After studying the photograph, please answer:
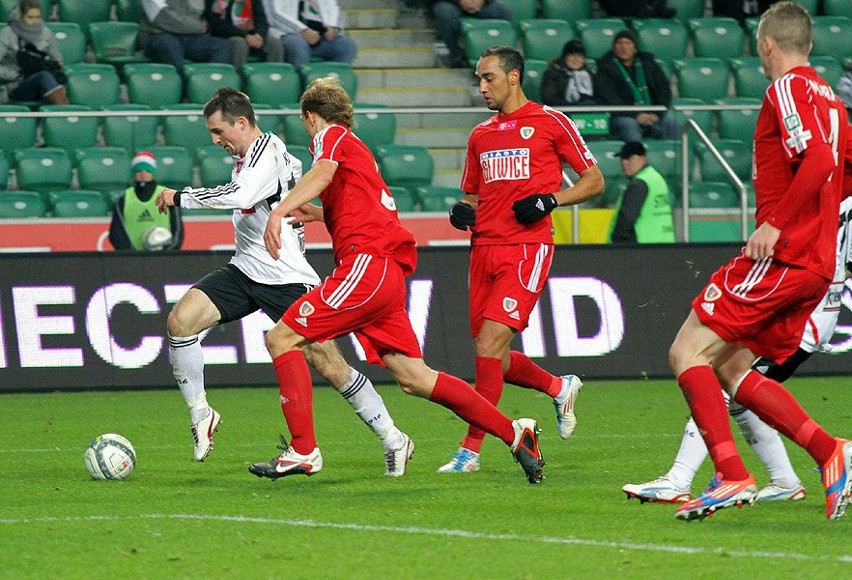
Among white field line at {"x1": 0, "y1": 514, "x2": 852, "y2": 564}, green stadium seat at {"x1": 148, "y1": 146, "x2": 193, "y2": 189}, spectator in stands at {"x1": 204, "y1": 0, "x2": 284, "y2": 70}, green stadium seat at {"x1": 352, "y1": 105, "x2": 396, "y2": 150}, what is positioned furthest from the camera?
spectator in stands at {"x1": 204, "y1": 0, "x2": 284, "y2": 70}

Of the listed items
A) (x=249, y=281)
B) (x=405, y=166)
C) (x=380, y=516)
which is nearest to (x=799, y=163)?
(x=380, y=516)

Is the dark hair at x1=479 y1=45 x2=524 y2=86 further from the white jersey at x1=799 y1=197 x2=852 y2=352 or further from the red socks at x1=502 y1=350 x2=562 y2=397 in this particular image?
the white jersey at x1=799 y1=197 x2=852 y2=352

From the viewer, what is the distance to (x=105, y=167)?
47.3 feet

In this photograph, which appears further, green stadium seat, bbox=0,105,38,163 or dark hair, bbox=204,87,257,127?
green stadium seat, bbox=0,105,38,163

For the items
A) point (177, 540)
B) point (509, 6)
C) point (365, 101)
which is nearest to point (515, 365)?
point (177, 540)

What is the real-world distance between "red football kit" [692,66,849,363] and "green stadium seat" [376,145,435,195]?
8.93 m

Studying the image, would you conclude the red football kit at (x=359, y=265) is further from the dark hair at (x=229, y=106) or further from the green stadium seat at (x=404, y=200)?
the green stadium seat at (x=404, y=200)

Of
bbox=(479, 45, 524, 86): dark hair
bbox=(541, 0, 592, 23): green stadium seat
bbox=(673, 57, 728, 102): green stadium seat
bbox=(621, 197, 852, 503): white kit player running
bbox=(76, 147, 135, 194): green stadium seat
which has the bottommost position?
bbox=(76, 147, 135, 194): green stadium seat

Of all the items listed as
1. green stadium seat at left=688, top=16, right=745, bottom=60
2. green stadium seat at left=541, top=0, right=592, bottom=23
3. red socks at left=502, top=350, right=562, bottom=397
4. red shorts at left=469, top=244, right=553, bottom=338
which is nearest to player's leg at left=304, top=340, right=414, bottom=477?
red shorts at left=469, top=244, right=553, bottom=338

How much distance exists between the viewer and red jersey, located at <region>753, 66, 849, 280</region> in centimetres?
589

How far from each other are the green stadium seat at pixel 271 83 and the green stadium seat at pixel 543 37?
10.5ft

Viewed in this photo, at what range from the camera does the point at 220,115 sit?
26.8 feet

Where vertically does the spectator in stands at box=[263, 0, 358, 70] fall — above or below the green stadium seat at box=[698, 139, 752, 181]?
above

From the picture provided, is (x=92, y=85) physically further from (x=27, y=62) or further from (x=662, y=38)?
(x=662, y=38)
